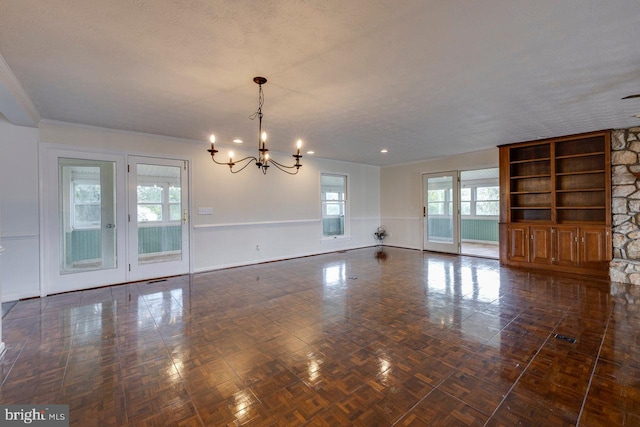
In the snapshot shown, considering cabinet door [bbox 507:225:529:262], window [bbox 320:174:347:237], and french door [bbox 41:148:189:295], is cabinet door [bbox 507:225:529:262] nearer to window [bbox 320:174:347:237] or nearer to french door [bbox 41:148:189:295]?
window [bbox 320:174:347:237]

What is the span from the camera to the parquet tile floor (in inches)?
69.6

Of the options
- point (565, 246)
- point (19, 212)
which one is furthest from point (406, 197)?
point (19, 212)

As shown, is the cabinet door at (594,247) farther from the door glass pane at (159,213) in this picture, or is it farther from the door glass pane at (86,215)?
the door glass pane at (86,215)

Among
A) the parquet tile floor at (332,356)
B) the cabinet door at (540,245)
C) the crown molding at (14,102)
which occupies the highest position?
the crown molding at (14,102)

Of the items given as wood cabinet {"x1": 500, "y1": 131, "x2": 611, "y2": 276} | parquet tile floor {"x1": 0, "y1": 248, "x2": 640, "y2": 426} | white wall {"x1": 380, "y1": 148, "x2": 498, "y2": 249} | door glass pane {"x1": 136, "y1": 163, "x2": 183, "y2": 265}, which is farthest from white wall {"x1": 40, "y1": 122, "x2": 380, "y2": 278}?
wood cabinet {"x1": 500, "y1": 131, "x2": 611, "y2": 276}

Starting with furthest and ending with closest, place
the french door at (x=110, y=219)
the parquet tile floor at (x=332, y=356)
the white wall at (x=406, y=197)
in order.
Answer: the white wall at (x=406, y=197) < the french door at (x=110, y=219) < the parquet tile floor at (x=332, y=356)

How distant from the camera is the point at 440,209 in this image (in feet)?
24.8

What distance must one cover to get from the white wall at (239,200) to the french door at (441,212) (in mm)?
2113

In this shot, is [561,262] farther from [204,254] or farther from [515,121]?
[204,254]

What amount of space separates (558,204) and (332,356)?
575cm

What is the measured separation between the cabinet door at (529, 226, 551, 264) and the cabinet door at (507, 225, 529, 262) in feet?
0.28

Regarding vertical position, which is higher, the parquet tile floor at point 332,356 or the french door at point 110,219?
the french door at point 110,219

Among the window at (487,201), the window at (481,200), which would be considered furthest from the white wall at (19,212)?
the window at (487,201)

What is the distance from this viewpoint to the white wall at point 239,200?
4668mm
